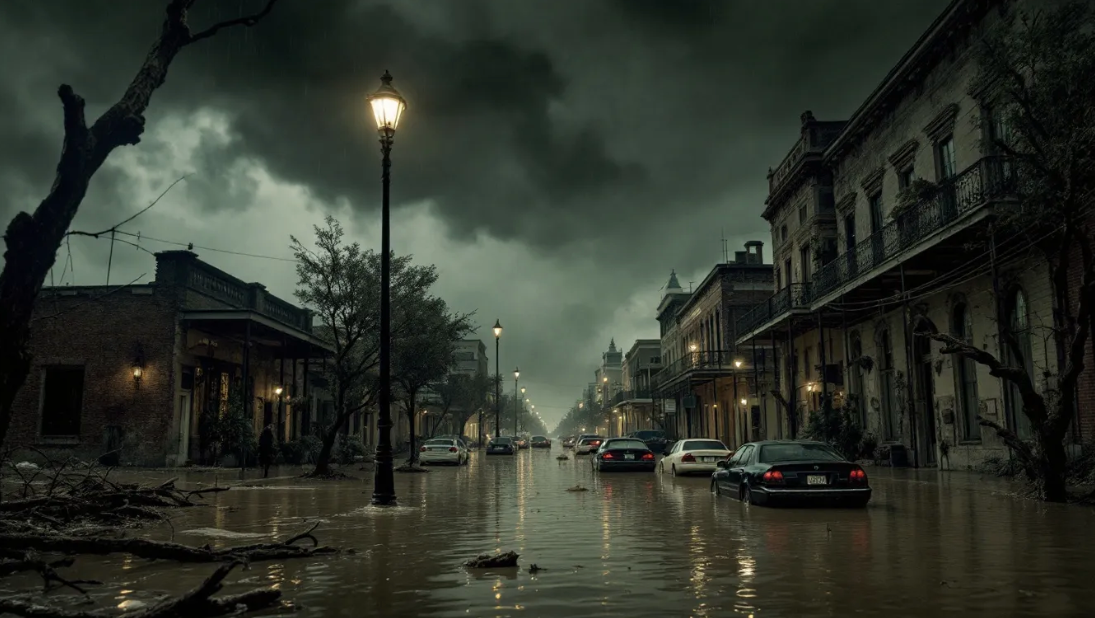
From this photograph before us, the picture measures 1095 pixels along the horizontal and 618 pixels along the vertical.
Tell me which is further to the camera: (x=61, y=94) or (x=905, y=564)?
(x=905, y=564)

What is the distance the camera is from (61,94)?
699 cm

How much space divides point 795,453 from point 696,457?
10012mm

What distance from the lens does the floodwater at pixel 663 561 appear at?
19.9 feet

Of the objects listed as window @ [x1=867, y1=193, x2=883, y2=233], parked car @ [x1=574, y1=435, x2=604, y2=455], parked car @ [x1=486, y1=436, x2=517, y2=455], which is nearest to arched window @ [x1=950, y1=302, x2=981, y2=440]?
window @ [x1=867, y1=193, x2=883, y2=233]

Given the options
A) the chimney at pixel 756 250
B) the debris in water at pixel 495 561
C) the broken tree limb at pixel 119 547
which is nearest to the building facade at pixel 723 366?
the chimney at pixel 756 250

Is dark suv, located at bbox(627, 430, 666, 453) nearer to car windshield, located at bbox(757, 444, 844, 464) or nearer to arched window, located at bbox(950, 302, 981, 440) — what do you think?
arched window, located at bbox(950, 302, 981, 440)

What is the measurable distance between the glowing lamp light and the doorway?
1776cm

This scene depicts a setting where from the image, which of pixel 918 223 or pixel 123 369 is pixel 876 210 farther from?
pixel 123 369

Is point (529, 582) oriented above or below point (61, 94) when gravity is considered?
below

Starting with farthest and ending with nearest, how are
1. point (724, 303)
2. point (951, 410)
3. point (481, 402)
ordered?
1. point (481, 402)
2. point (724, 303)
3. point (951, 410)

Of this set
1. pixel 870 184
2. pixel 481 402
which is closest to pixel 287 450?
pixel 870 184

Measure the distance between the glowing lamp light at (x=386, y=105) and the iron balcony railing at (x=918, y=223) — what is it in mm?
11281

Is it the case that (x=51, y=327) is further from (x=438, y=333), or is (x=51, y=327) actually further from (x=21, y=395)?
(x=438, y=333)

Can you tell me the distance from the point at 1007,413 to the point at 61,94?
803 inches
